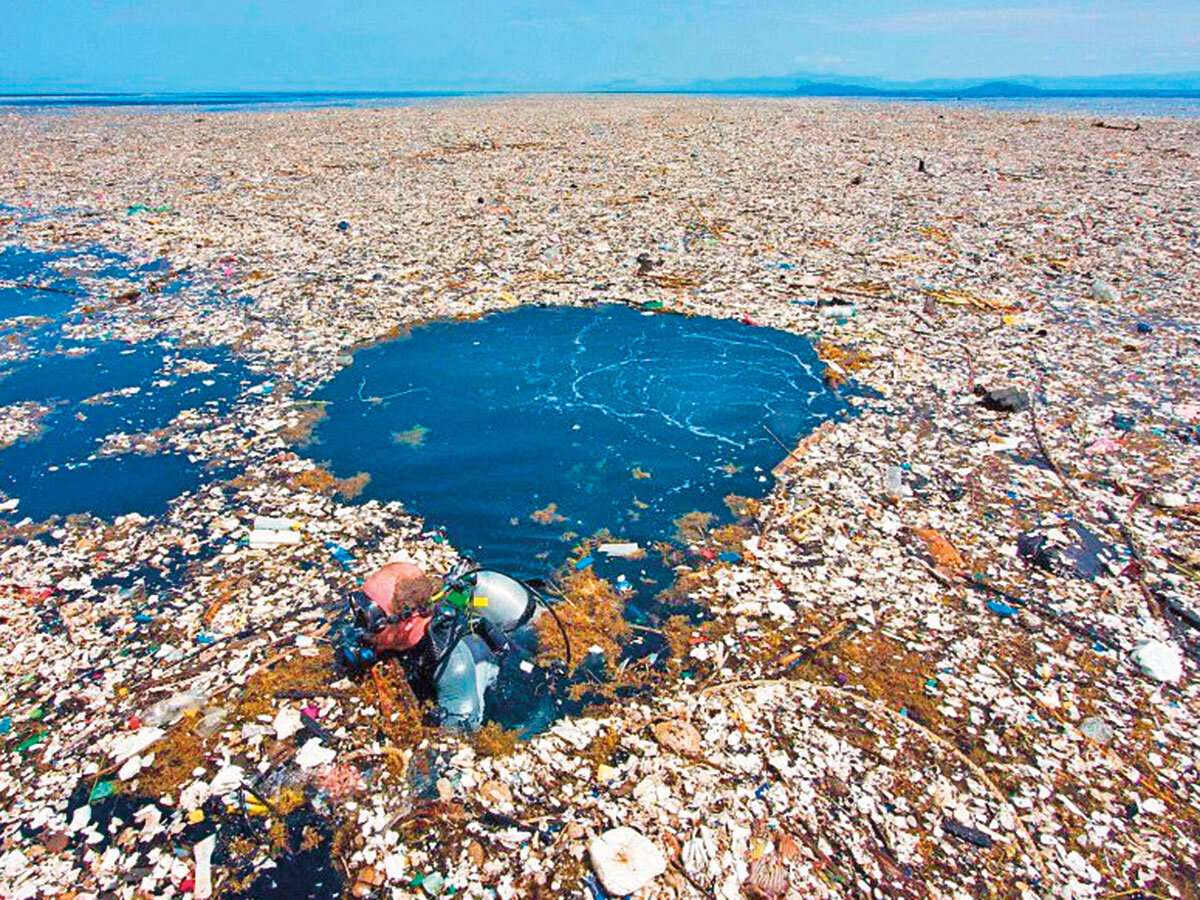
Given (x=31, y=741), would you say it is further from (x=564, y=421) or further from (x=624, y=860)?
(x=564, y=421)

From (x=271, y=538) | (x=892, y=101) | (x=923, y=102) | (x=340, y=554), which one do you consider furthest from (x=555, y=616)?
(x=892, y=101)

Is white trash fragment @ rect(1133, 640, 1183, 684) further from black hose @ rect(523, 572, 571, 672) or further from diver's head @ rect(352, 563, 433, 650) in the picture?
diver's head @ rect(352, 563, 433, 650)

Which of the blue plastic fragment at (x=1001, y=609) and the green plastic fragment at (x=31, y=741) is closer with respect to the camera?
the green plastic fragment at (x=31, y=741)

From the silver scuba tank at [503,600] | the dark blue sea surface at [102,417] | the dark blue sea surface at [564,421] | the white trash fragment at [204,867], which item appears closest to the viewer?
the white trash fragment at [204,867]

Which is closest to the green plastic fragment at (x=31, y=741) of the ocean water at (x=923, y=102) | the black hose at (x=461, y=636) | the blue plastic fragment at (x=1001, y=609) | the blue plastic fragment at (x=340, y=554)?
the blue plastic fragment at (x=340, y=554)

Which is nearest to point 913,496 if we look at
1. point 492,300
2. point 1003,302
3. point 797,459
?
point 797,459

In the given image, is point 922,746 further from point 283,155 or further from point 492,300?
point 283,155

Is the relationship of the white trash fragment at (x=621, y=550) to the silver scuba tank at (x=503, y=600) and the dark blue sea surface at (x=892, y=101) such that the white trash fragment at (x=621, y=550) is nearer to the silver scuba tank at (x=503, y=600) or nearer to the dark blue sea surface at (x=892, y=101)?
the silver scuba tank at (x=503, y=600)
